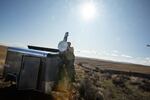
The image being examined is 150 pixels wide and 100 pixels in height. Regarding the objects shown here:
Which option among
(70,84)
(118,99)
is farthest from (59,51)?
(118,99)

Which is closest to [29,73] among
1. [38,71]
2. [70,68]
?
[38,71]

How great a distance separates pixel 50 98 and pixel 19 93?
6.90 feet

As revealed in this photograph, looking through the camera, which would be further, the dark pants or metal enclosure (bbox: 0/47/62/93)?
the dark pants

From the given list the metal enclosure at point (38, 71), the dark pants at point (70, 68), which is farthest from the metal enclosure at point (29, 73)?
the dark pants at point (70, 68)

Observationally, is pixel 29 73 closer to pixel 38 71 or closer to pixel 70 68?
pixel 38 71

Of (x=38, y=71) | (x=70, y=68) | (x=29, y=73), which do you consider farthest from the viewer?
(x=70, y=68)

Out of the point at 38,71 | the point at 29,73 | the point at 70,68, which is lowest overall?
the point at 29,73

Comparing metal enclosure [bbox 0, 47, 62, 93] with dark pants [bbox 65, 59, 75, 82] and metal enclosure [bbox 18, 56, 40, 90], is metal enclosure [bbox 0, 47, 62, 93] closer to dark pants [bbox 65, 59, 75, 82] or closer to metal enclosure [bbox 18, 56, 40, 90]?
metal enclosure [bbox 18, 56, 40, 90]

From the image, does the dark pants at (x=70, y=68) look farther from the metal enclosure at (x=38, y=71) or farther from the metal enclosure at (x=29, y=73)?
the metal enclosure at (x=29, y=73)

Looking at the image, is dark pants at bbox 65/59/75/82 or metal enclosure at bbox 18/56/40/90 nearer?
metal enclosure at bbox 18/56/40/90

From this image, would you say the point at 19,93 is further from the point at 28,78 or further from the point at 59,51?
the point at 59,51

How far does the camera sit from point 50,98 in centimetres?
1215

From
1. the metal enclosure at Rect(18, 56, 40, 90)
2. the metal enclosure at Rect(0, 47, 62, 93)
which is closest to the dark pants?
the metal enclosure at Rect(0, 47, 62, 93)

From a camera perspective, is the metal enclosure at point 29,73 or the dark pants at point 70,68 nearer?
the metal enclosure at point 29,73
